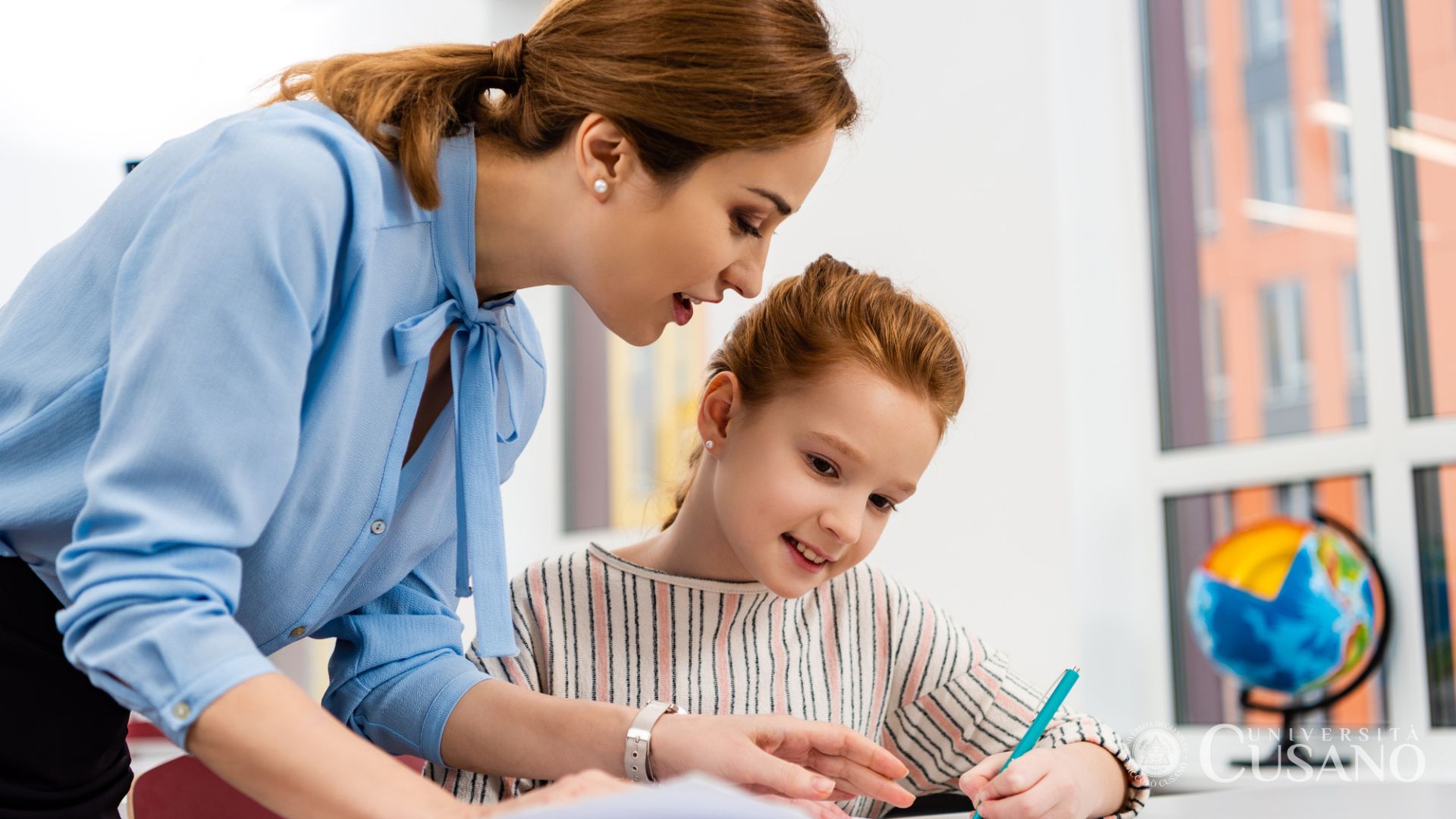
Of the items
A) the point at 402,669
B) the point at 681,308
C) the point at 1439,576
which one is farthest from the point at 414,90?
the point at 1439,576

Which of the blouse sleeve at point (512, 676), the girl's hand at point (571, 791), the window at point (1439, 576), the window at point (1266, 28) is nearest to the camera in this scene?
the girl's hand at point (571, 791)

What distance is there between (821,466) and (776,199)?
29cm

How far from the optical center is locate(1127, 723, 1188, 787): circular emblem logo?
203cm

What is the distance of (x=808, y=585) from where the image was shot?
116 cm

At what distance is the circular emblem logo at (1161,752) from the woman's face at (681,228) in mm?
1286

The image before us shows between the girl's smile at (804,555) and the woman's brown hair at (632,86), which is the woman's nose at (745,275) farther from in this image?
the girl's smile at (804,555)

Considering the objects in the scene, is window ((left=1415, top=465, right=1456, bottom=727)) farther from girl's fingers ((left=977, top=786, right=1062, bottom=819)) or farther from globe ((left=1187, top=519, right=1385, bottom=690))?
girl's fingers ((left=977, top=786, right=1062, bottom=819))

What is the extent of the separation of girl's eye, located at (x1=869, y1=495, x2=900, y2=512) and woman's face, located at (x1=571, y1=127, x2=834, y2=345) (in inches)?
11.9

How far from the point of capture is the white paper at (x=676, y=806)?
0.48 meters

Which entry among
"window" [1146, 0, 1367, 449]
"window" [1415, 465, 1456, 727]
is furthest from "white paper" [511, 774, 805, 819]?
"window" [1146, 0, 1367, 449]

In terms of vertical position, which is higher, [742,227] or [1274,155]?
[1274,155]

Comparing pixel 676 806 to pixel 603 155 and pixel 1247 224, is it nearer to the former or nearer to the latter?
pixel 603 155

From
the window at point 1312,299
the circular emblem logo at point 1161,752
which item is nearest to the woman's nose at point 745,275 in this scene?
the circular emblem logo at point 1161,752

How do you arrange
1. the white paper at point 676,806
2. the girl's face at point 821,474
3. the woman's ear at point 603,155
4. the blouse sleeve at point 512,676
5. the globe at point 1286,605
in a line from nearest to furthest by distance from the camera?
the white paper at point 676,806
the woman's ear at point 603,155
the blouse sleeve at point 512,676
the girl's face at point 821,474
the globe at point 1286,605
